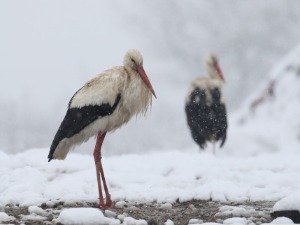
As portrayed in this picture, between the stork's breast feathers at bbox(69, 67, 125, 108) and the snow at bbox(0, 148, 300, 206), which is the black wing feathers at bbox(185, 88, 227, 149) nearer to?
the snow at bbox(0, 148, 300, 206)

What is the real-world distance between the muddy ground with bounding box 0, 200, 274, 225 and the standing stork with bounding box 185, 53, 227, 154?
5385mm

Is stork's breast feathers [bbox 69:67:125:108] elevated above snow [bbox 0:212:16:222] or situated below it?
above

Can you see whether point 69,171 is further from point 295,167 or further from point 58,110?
point 58,110

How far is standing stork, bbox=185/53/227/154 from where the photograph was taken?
460 inches

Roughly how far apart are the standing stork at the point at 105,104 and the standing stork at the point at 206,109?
17.9ft

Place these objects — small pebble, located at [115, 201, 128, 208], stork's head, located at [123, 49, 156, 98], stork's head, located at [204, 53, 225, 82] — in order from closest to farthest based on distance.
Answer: small pebble, located at [115, 201, 128, 208], stork's head, located at [123, 49, 156, 98], stork's head, located at [204, 53, 225, 82]

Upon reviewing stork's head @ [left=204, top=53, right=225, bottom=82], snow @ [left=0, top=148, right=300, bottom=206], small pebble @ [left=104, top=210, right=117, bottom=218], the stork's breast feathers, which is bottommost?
small pebble @ [left=104, top=210, right=117, bottom=218]

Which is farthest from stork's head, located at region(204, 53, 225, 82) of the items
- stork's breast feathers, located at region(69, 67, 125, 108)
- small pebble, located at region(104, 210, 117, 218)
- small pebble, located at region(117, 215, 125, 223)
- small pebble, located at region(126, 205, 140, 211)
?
small pebble, located at region(117, 215, 125, 223)

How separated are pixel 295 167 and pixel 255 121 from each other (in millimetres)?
10363

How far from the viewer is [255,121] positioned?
1891 centimetres

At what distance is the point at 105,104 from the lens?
595 cm

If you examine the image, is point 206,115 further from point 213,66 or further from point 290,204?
point 290,204

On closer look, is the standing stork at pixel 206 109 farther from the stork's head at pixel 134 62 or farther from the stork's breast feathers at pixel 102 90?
the stork's breast feathers at pixel 102 90

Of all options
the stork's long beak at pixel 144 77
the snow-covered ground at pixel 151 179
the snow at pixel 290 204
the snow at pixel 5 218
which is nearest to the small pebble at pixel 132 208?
the snow-covered ground at pixel 151 179
